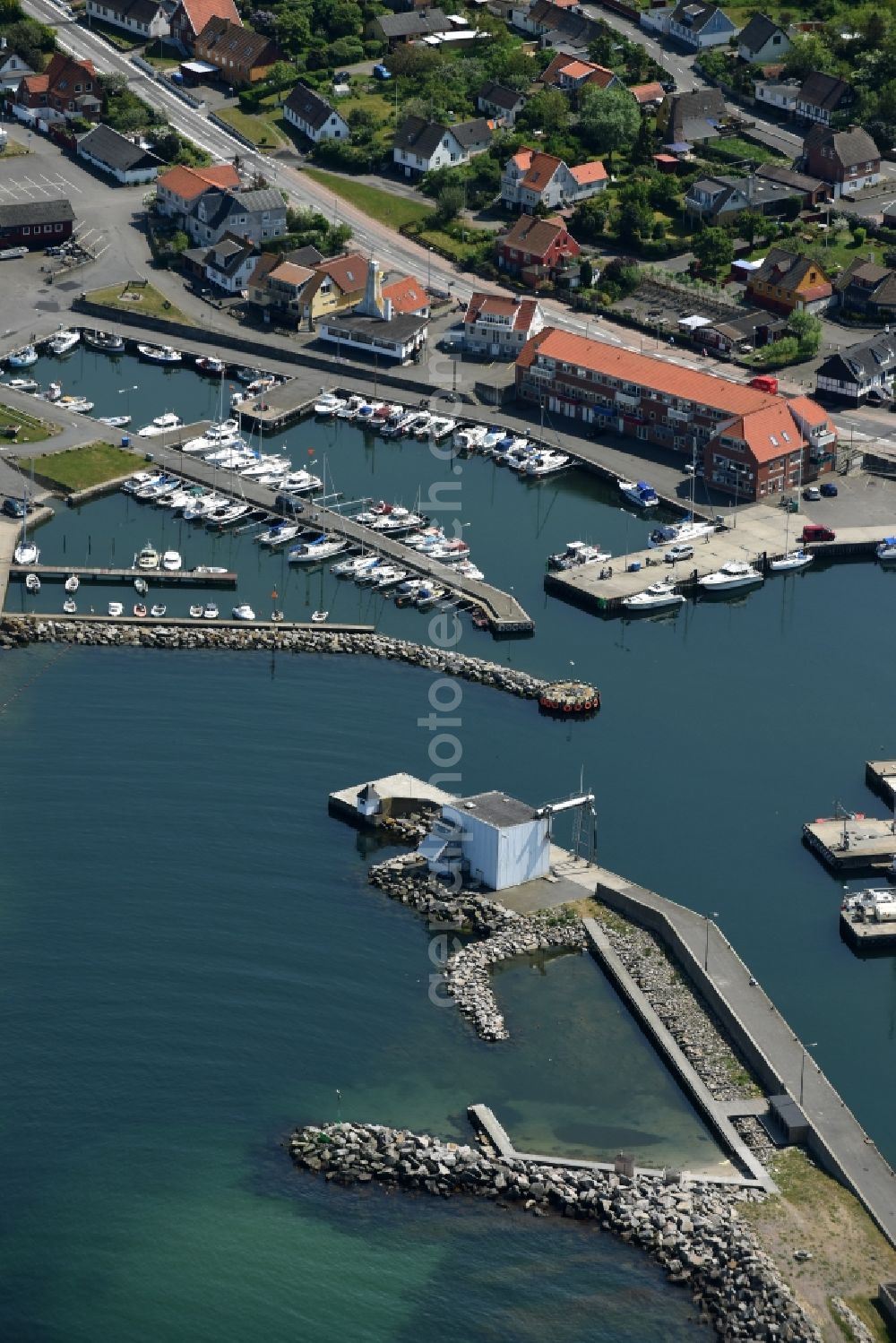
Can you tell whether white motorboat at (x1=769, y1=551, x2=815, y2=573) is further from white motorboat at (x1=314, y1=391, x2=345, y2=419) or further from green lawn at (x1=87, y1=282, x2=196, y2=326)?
green lawn at (x1=87, y1=282, x2=196, y2=326)

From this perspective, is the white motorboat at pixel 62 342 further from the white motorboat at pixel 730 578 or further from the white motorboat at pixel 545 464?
the white motorboat at pixel 730 578

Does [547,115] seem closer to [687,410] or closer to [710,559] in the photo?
[687,410]

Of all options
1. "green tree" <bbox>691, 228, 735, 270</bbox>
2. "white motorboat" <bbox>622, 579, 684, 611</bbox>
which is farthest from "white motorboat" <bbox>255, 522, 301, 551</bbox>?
"green tree" <bbox>691, 228, 735, 270</bbox>

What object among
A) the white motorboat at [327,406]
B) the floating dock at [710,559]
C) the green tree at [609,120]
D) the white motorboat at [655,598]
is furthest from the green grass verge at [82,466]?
the green tree at [609,120]

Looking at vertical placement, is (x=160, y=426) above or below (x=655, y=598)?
above

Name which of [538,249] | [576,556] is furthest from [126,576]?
[538,249]

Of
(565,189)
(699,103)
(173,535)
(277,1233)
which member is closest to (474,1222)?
(277,1233)
